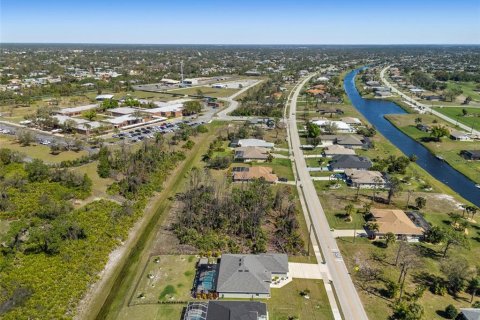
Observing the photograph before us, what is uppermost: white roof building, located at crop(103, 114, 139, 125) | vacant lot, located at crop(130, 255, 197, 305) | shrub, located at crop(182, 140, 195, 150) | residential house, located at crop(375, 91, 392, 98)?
residential house, located at crop(375, 91, 392, 98)

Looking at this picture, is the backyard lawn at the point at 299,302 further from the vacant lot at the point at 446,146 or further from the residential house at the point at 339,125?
the residential house at the point at 339,125

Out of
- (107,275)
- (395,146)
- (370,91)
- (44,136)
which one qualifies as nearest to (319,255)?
(107,275)

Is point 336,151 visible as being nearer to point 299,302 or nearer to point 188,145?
point 188,145

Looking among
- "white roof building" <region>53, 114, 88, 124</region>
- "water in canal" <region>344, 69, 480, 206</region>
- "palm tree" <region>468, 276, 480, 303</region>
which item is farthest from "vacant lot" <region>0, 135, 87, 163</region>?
"water in canal" <region>344, 69, 480, 206</region>

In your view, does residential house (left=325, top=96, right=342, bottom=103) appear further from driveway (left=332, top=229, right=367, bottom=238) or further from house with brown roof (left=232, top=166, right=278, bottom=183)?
driveway (left=332, top=229, right=367, bottom=238)

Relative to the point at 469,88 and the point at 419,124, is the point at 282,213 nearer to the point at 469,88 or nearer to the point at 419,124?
the point at 419,124

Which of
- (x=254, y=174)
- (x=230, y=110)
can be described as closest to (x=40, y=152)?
(x=254, y=174)

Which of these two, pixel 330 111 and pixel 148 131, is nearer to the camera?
pixel 148 131
